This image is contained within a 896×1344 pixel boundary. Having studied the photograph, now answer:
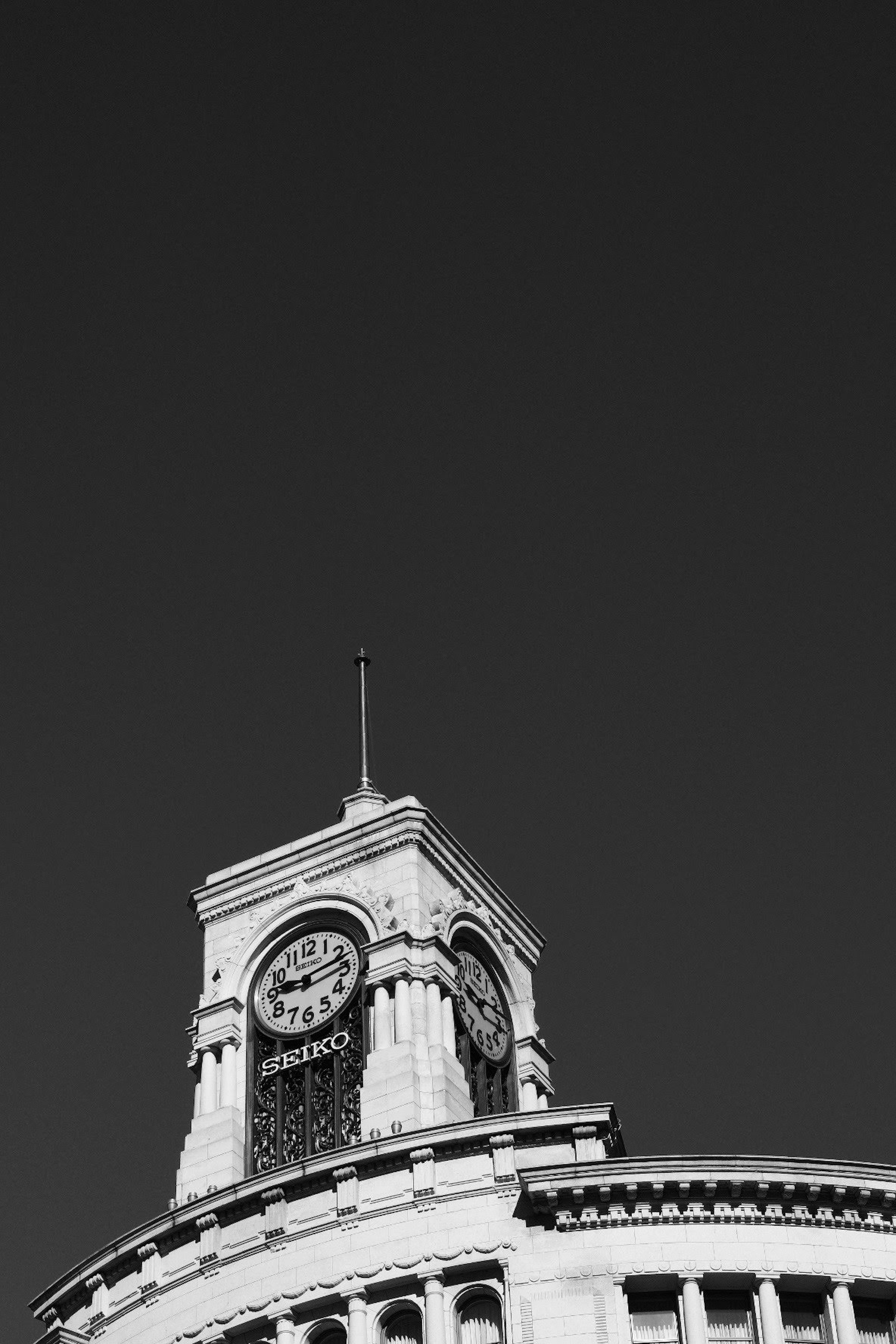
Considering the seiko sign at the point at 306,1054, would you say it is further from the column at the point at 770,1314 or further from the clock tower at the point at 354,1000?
the column at the point at 770,1314

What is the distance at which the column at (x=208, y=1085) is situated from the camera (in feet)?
214

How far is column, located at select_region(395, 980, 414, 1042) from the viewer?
63.4 m

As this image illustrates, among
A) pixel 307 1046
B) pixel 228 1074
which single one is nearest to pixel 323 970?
pixel 307 1046

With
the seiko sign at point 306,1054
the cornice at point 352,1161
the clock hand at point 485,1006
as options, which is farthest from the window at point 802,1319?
the clock hand at point 485,1006

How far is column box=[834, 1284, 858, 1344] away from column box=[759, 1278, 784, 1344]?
123 centimetres

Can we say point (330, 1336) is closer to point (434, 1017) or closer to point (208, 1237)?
point (208, 1237)

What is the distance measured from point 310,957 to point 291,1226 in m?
12.8

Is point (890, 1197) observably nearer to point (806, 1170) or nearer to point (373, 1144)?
point (806, 1170)

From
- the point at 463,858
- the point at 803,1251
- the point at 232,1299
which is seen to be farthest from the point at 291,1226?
the point at 463,858

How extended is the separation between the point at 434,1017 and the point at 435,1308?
12.4 m

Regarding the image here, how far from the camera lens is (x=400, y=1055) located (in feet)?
206

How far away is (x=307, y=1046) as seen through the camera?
6569 centimetres

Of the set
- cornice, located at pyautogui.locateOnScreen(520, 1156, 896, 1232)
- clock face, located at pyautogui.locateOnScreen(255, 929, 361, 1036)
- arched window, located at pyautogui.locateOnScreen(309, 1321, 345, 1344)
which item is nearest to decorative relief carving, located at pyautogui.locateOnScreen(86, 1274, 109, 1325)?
arched window, located at pyautogui.locateOnScreen(309, 1321, 345, 1344)

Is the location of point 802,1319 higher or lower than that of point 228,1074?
lower
